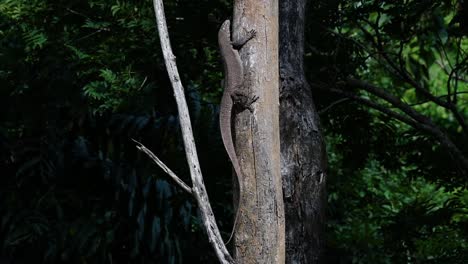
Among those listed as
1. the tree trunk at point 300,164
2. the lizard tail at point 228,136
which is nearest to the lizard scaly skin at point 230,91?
the lizard tail at point 228,136

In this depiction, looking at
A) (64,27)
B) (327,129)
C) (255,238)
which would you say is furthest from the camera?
(327,129)

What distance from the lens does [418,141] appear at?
17.5ft

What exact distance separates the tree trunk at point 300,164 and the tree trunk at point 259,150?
0.78 meters

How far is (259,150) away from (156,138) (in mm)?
3302

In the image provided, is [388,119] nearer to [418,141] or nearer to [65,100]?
[418,141]

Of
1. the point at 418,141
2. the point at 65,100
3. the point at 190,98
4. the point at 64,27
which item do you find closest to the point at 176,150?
the point at 190,98

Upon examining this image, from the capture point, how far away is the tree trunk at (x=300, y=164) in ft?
12.3

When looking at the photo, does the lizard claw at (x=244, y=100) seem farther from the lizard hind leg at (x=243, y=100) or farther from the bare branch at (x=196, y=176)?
the bare branch at (x=196, y=176)

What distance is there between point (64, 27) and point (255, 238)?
290cm

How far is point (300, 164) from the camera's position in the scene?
3762mm

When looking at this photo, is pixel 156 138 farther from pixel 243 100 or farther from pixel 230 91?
pixel 243 100

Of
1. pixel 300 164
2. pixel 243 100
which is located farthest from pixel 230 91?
pixel 300 164

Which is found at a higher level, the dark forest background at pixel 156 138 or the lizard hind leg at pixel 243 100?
the dark forest background at pixel 156 138

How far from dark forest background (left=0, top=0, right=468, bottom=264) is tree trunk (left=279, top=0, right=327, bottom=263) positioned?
90 centimetres
